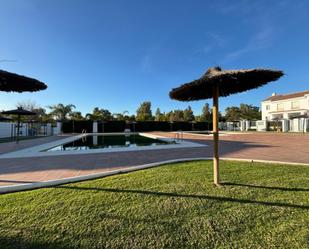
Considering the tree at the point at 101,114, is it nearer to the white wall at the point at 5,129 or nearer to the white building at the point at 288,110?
the white wall at the point at 5,129

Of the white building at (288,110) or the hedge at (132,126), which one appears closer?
the hedge at (132,126)

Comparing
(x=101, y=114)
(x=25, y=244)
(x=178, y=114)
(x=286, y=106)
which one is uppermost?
(x=286, y=106)

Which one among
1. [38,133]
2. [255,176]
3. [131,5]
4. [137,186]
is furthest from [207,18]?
[38,133]

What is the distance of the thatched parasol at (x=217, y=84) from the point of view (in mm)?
3346

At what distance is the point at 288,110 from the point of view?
Answer: 41.5 m

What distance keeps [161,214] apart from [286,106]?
49.6 meters

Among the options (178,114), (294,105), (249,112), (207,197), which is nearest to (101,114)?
(178,114)

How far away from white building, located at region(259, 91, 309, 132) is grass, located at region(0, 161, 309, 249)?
31.6 m

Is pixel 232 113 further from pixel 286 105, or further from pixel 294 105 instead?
pixel 294 105

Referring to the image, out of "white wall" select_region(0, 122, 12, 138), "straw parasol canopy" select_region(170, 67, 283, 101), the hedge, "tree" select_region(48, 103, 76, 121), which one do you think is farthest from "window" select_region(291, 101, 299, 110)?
"white wall" select_region(0, 122, 12, 138)

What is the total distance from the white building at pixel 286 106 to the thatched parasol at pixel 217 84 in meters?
38.8

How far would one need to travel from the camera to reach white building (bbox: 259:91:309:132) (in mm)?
29909

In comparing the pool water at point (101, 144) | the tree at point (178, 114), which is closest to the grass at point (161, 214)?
the pool water at point (101, 144)

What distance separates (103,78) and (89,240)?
22383 millimetres
